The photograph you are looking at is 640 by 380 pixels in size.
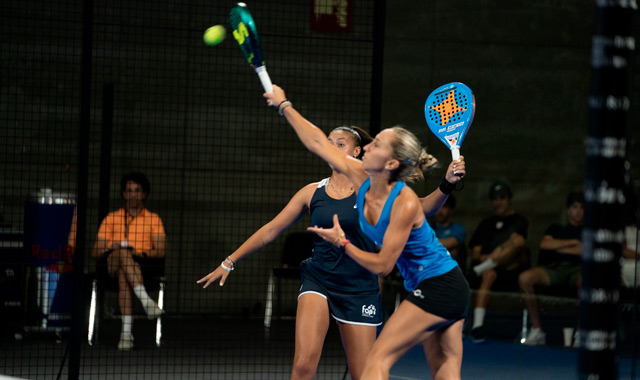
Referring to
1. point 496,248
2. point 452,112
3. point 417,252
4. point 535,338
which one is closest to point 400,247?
point 417,252

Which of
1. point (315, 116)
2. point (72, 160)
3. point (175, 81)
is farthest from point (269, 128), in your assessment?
point (72, 160)

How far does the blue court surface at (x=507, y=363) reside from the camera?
6.50 meters

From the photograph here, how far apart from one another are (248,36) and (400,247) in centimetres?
108

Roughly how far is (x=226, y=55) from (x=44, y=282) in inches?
135

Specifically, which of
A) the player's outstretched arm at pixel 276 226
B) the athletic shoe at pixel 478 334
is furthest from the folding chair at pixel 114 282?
the athletic shoe at pixel 478 334

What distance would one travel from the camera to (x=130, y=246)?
7340mm

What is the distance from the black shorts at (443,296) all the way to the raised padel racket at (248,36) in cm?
111

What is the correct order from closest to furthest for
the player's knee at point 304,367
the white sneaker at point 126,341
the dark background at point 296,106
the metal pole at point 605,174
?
1. the metal pole at point 605,174
2. the player's knee at point 304,367
3. the white sneaker at point 126,341
4. the dark background at point 296,106

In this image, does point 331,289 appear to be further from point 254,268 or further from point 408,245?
point 254,268

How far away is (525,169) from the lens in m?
10.2

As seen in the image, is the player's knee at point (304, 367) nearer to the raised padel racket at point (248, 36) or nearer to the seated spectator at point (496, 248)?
the raised padel racket at point (248, 36)

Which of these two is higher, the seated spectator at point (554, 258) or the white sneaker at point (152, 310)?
the seated spectator at point (554, 258)

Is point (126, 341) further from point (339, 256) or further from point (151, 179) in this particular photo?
point (339, 256)

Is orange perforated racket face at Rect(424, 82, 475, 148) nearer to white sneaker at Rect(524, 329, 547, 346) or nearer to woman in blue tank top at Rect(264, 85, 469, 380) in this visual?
woman in blue tank top at Rect(264, 85, 469, 380)
